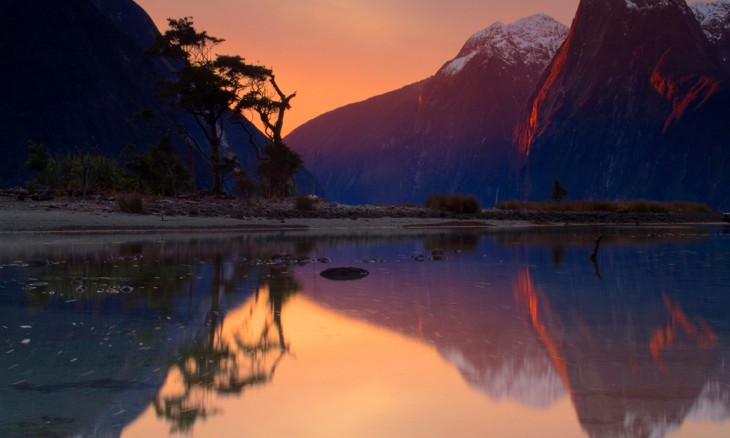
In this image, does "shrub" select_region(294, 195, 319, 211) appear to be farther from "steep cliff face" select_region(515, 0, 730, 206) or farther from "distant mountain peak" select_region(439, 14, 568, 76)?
"distant mountain peak" select_region(439, 14, 568, 76)

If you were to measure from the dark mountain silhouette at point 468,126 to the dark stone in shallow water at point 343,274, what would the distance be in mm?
152274

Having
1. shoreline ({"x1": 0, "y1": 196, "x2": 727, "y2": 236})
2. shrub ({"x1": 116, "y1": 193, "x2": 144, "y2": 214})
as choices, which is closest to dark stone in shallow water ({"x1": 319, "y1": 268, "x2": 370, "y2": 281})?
shoreline ({"x1": 0, "y1": 196, "x2": 727, "y2": 236})

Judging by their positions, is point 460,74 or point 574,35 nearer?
point 574,35

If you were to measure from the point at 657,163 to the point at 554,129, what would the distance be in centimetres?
2365

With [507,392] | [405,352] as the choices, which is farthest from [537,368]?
[405,352]

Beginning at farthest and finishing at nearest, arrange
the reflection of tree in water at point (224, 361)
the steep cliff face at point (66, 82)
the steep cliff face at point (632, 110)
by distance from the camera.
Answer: the steep cliff face at point (632, 110), the steep cliff face at point (66, 82), the reflection of tree in water at point (224, 361)

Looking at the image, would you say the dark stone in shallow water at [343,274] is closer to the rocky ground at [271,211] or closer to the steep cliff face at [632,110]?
the rocky ground at [271,211]

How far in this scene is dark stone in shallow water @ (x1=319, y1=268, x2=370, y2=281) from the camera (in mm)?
14490

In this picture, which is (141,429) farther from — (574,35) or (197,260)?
(574,35)

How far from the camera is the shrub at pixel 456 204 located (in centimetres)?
5377

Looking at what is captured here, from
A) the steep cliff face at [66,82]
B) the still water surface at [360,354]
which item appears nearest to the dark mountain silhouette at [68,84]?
the steep cliff face at [66,82]

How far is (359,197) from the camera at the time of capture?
19475 centimetres

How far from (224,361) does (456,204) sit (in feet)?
158

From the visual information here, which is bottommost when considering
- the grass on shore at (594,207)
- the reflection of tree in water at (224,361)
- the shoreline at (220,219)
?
the reflection of tree in water at (224,361)
